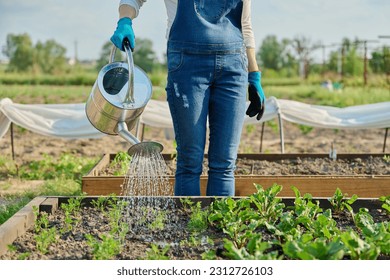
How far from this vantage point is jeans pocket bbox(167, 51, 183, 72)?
2.70 m

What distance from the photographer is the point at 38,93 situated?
12.8m

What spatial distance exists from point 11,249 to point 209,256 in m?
0.62

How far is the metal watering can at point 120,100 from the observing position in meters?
2.65

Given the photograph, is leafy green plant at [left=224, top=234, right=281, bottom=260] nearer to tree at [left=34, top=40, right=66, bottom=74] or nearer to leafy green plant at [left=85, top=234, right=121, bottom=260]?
leafy green plant at [left=85, top=234, right=121, bottom=260]

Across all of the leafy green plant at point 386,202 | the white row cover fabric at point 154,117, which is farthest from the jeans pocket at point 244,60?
the white row cover fabric at point 154,117

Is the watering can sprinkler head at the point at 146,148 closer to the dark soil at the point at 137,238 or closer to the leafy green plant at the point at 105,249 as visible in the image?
the dark soil at the point at 137,238

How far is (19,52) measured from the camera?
25.7 m

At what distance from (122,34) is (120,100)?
265 mm

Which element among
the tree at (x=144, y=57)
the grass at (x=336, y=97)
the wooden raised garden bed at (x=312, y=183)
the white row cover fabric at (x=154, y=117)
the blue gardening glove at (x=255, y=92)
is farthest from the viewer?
the tree at (x=144, y=57)

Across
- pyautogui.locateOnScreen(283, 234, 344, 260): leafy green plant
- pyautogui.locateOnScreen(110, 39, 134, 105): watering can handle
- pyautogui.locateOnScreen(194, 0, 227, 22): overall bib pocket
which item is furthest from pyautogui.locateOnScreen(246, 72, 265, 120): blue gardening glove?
pyautogui.locateOnScreen(283, 234, 344, 260): leafy green plant

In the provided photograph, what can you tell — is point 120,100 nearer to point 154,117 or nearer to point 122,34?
point 122,34

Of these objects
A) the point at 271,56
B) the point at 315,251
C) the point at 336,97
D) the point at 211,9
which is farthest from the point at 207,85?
the point at 271,56
